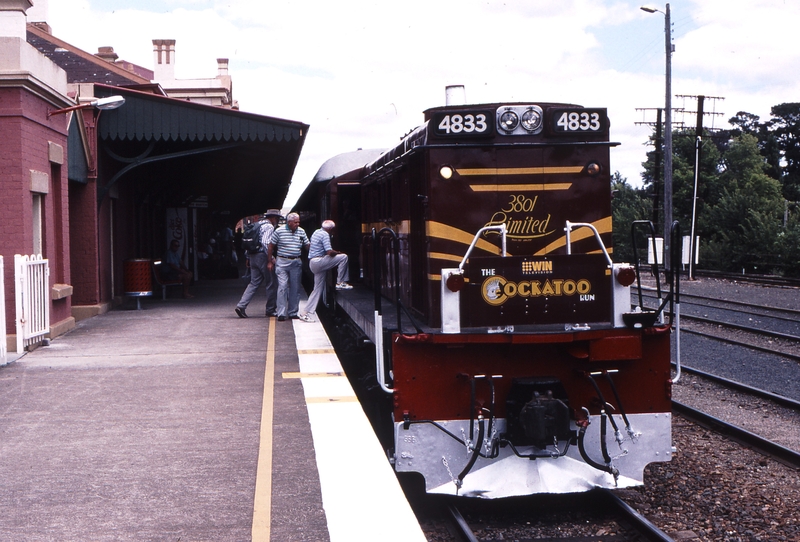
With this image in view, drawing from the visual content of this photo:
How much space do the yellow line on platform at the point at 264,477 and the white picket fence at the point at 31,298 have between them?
3.60 metres

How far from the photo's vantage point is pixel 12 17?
10.6m

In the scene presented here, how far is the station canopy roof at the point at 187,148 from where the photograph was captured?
1465 centimetres

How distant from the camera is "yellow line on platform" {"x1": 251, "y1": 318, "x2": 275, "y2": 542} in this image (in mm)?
4239

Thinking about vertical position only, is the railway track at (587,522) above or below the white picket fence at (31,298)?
below

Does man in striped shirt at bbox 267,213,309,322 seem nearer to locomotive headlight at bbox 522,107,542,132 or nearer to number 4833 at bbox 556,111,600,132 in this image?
locomotive headlight at bbox 522,107,542,132

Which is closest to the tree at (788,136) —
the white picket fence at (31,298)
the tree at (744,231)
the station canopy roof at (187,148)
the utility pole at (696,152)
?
the tree at (744,231)

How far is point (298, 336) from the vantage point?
10984mm

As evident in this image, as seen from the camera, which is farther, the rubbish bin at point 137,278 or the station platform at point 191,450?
the rubbish bin at point 137,278

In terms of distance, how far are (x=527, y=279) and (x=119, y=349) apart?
19.9ft

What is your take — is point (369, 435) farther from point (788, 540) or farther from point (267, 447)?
point (788, 540)

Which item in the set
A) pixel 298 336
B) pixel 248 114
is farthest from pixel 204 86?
pixel 298 336

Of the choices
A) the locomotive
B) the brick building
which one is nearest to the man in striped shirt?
the brick building

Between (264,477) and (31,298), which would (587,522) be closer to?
(264,477)

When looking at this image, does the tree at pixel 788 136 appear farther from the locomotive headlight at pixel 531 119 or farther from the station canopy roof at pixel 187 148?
the locomotive headlight at pixel 531 119
